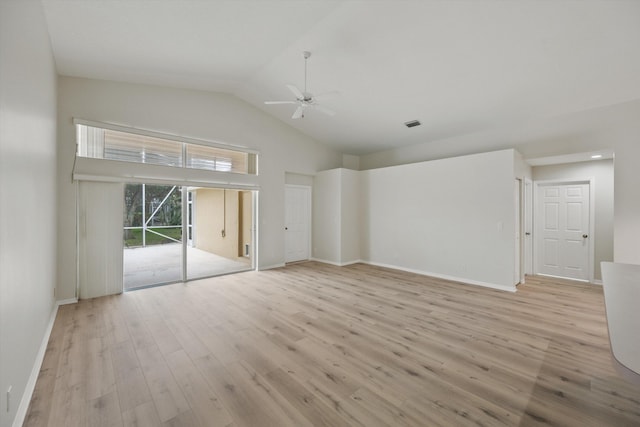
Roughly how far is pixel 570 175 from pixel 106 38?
26.6ft

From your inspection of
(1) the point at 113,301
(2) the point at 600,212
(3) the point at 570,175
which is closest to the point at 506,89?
(3) the point at 570,175

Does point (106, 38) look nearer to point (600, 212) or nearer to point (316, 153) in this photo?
point (316, 153)

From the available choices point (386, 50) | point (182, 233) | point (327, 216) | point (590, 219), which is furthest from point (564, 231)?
point (182, 233)

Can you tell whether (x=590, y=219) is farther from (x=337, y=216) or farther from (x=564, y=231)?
(x=337, y=216)

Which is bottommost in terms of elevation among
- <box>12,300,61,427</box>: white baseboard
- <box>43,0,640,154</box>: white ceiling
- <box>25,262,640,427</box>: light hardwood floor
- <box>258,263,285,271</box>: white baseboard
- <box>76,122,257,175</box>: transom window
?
<box>25,262,640,427</box>: light hardwood floor

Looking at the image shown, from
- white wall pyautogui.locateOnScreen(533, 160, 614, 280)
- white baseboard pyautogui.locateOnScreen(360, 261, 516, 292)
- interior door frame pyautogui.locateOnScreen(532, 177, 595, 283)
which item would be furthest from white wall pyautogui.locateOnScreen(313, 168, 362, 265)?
white wall pyautogui.locateOnScreen(533, 160, 614, 280)

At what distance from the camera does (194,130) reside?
16.6 feet

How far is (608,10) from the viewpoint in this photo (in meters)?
2.71

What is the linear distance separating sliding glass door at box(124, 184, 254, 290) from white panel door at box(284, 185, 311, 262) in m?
0.97

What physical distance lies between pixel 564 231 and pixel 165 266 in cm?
876

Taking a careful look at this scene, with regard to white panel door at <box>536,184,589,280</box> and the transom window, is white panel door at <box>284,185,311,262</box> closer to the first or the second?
the transom window

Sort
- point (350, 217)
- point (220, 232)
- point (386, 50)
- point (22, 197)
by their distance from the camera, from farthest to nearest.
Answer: point (220, 232) → point (350, 217) → point (386, 50) → point (22, 197)

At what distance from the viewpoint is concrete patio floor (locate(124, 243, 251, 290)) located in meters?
5.18

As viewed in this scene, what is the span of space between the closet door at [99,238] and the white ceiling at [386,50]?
180cm
